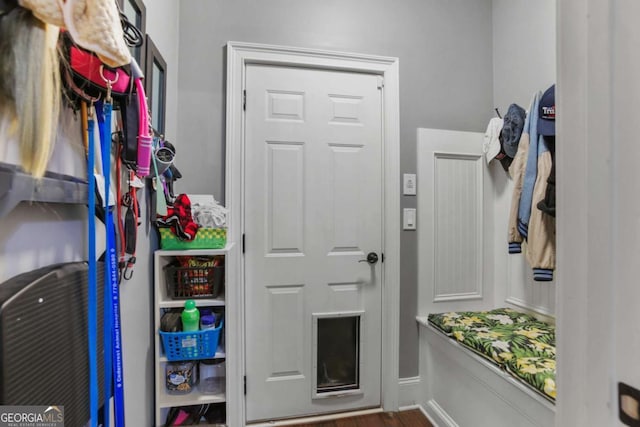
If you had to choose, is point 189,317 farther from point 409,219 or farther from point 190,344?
point 409,219

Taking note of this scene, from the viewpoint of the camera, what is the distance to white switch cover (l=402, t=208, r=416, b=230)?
73.3 inches

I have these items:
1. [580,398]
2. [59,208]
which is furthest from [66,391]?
[580,398]

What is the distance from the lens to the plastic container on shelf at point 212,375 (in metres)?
1.42

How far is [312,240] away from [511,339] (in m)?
1.16

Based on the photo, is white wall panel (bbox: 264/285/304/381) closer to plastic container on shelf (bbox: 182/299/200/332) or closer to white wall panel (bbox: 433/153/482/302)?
plastic container on shelf (bbox: 182/299/200/332)

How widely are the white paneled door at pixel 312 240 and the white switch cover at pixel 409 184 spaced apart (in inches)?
6.9

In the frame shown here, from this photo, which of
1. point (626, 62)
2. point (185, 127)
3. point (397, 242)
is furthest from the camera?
point (397, 242)

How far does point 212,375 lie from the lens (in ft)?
4.88

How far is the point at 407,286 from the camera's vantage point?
1875 mm

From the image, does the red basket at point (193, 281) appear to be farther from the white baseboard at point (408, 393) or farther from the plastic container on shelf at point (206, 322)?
the white baseboard at point (408, 393)

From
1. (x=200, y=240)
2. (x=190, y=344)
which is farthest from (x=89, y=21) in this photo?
(x=190, y=344)

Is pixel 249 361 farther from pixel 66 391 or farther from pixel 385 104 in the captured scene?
pixel 385 104

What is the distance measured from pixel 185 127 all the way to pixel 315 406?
1.83 meters

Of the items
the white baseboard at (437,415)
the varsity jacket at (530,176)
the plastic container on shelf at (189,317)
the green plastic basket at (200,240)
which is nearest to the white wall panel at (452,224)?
the varsity jacket at (530,176)
